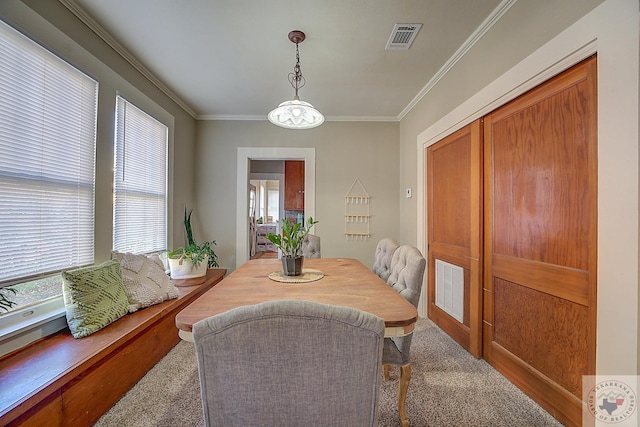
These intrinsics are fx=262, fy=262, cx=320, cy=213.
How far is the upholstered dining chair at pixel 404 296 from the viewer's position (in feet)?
4.54

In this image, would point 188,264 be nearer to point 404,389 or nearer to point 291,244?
point 291,244

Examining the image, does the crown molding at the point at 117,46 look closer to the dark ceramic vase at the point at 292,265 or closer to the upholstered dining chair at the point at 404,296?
the dark ceramic vase at the point at 292,265

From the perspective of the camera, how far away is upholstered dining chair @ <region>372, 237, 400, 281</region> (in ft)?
6.59

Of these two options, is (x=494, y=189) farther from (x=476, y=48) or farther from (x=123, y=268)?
(x=123, y=268)

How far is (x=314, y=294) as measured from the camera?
139 centimetres

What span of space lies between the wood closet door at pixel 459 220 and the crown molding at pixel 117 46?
3.06 metres

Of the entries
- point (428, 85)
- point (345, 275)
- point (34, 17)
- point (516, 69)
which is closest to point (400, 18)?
point (516, 69)

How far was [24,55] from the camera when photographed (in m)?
1.55

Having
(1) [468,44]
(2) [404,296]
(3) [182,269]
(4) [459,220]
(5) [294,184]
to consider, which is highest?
(1) [468,44]

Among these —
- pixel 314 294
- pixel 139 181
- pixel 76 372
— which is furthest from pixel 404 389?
pixel 139 181

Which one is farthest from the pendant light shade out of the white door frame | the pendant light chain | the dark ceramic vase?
the white door frame

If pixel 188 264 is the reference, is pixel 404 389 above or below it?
below

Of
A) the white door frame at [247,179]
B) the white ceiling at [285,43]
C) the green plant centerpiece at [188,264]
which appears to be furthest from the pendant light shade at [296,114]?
the green plant centerpiece at [188,264]

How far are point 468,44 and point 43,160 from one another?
320 cm
